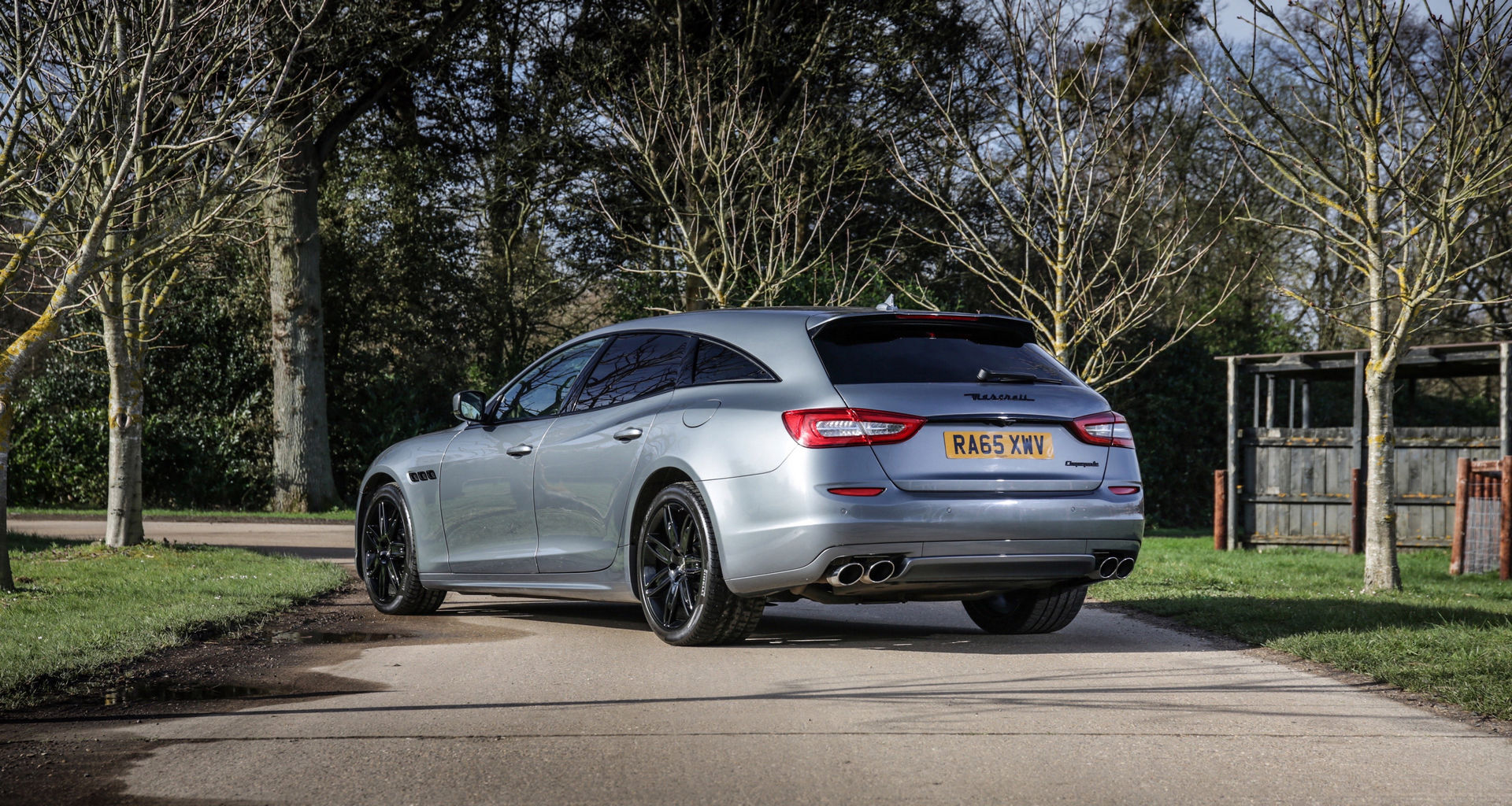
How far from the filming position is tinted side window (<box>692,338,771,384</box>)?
658cm

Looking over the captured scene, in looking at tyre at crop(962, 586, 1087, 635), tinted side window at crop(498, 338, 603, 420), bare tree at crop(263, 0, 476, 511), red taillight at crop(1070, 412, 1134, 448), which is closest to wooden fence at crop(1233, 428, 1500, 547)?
tyre at crop(962, 586, 1087, 635)

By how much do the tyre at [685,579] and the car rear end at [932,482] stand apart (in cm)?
21

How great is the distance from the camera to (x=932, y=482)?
20.2ft

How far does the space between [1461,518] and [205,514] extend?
16.5m

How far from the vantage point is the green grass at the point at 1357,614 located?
6.21 meters

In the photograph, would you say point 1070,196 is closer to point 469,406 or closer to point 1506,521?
point 1506,521

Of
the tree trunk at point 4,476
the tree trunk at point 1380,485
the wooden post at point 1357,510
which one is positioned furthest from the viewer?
the wooden post at point 1357,510

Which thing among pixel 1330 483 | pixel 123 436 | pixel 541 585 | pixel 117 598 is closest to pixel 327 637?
pixel 541 585

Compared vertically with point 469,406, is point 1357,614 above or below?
below

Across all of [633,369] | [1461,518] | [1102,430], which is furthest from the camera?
[1461,518]

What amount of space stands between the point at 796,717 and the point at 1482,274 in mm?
27479

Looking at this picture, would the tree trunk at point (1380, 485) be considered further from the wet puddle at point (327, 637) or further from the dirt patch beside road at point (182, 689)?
the wet puddle at point (327, 637)

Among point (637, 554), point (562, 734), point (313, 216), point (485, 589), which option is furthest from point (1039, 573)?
point (313, 216)

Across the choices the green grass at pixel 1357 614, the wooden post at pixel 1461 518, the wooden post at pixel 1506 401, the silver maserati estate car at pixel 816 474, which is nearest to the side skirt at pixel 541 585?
the silver maserati estate car at pixel 816 474
